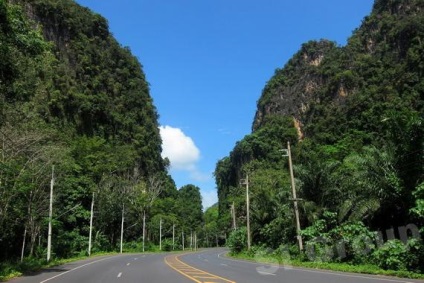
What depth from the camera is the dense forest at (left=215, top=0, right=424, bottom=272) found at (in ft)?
81.4

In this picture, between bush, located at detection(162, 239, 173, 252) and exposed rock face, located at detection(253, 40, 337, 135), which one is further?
exposed rock face, located at detection(253, 40, 337, 135)

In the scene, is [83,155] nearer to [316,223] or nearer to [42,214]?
[42,214]

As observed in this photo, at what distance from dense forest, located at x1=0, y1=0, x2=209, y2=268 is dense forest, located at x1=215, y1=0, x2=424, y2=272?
1601 centimetres

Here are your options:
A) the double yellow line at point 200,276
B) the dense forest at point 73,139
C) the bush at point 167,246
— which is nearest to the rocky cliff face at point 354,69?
the dense forest at point 73,139

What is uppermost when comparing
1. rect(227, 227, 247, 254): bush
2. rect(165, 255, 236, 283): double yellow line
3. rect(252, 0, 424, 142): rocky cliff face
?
rect(252, 0, 424, 142): rocky cliff face

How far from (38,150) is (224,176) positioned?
412 feet

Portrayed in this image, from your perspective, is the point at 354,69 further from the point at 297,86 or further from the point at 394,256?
the point at 394,256

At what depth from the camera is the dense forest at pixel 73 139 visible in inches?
819

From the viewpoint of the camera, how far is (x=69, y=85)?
7275 cm

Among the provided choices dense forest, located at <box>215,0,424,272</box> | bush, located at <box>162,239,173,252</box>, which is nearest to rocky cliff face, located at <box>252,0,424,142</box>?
dense forest, located at <box>215,0,424,272</box>

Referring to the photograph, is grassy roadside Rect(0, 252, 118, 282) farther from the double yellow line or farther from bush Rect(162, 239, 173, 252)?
bush Rect(162, 239, 173, 252)

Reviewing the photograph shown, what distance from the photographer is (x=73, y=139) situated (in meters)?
65.9

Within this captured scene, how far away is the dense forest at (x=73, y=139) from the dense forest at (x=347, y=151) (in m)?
16.0

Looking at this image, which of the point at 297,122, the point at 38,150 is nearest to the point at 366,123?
the point at 297,122
